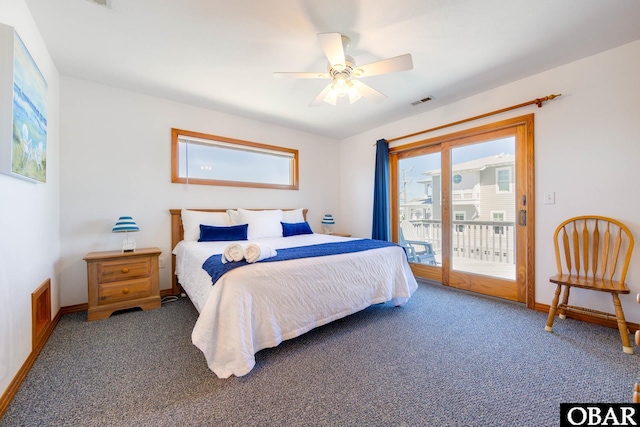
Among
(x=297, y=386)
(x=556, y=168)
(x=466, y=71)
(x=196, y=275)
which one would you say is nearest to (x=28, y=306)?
(x=196, y=275)

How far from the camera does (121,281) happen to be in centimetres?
252

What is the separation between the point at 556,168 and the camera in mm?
2510

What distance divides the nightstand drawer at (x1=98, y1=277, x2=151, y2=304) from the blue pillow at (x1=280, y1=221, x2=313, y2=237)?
5.47 ft

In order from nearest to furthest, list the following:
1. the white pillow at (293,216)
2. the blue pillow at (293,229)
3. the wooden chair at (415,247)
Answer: the blue pillow at (293,229) < the wooden chair at (415,247) < the white pillow at (293,216)

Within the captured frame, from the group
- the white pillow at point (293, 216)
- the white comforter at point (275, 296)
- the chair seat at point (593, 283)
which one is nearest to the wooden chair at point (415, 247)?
the white comforter at point (275, 296)

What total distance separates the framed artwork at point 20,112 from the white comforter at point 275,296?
1235 mm

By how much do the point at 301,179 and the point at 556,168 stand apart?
3296 millimetres

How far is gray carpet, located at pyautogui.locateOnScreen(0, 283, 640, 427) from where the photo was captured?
1275 millimetres

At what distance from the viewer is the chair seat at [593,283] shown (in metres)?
1.90

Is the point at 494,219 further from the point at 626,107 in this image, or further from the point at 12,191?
the point at 12,191

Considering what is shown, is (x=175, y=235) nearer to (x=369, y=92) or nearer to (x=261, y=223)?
(x=261, y=223)

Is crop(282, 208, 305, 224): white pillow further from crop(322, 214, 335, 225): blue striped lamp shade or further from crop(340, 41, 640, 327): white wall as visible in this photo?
crop(340, 41, 640, 327): white wall

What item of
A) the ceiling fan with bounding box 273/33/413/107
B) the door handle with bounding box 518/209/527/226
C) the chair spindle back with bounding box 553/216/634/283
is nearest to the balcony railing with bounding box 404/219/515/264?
the door handle with bounding box 518/209/527/226

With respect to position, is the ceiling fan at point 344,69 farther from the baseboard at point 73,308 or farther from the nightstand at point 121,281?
the baseboard at point 73,308
